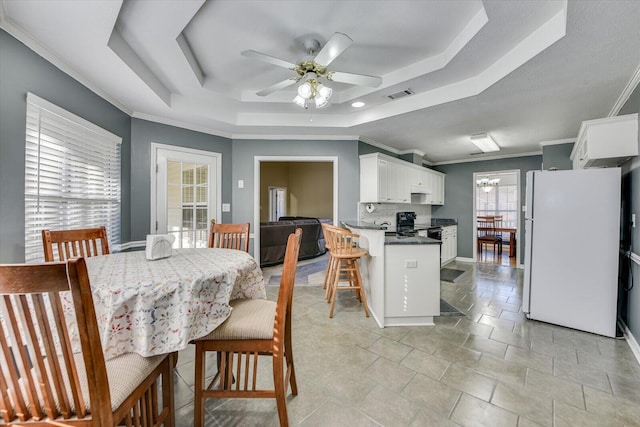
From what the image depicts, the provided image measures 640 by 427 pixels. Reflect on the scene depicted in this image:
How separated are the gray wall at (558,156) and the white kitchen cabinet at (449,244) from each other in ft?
6.44

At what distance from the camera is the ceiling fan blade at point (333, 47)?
1.63 meters

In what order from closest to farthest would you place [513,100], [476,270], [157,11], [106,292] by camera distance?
[106,292] → [157,11] → [513,100] → [476,270]

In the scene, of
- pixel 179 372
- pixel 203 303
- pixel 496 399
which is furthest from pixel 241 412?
pixel 496 399

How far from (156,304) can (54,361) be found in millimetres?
342

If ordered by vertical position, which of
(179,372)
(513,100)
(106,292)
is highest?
(513,100)

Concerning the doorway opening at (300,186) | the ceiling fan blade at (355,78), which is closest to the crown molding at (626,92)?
the ceiling fan blade at (355,78)

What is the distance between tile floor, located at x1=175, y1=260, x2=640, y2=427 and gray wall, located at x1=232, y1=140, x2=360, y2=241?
197 cm

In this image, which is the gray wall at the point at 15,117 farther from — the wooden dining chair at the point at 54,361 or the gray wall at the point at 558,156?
the gray wall at the point at 558,156

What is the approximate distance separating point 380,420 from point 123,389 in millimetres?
1283

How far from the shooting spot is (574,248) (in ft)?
8.41

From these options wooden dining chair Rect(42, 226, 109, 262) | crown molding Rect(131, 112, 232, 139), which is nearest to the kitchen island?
wooden dining chair Rect(42, 226, 109, 262)

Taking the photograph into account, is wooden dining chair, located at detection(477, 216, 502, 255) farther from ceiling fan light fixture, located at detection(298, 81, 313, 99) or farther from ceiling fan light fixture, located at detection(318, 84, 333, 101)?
ceiling fan light fixture, located at detection(298, 81, 313, 99)

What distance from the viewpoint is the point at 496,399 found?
5.39 feet

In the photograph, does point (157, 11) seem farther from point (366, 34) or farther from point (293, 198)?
point (293, 198)
